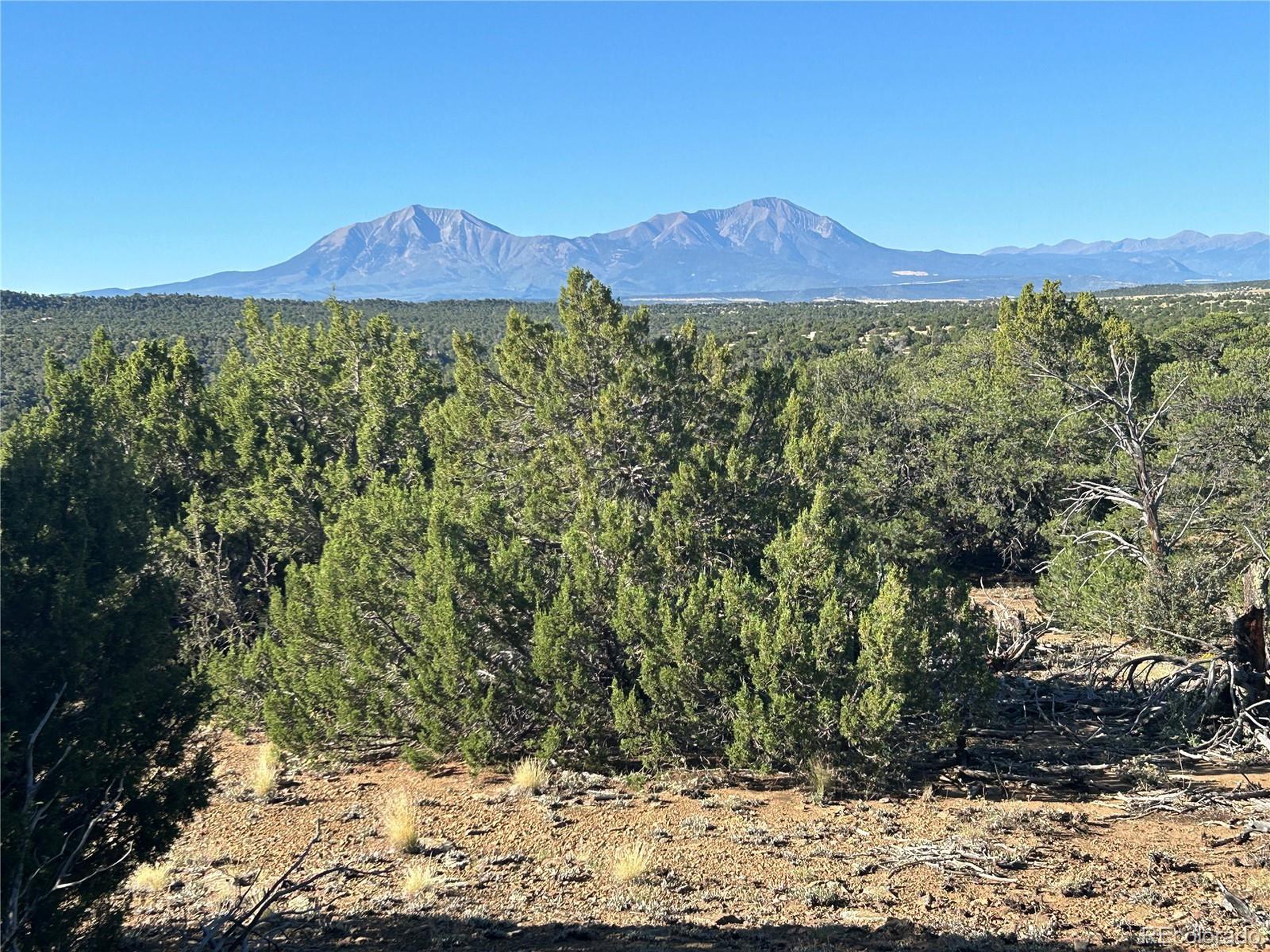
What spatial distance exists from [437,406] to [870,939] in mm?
14560

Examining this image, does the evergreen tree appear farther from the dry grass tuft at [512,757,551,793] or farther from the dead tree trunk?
the dead tree trunk

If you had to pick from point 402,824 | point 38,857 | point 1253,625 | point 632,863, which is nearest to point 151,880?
point 402,824

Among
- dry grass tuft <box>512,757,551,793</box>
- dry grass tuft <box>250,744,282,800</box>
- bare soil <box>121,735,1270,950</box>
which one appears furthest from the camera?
dry grass tuft <box>250,744,282,800</box>

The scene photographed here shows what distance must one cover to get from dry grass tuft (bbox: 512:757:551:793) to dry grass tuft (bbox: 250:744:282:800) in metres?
3.37

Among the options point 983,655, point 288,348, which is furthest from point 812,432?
point 288,348

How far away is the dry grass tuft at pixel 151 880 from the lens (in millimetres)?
8477

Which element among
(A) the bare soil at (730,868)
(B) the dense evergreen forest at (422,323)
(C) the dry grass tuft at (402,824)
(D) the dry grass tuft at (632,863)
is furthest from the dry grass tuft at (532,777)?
(B) the dense evergreen forest at (422,323)

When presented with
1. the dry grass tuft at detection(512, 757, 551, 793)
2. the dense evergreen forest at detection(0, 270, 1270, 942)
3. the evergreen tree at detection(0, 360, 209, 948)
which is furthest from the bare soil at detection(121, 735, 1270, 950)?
the evergreen tree at detection(0, 360, 209, 948)

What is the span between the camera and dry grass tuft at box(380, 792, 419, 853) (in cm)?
952

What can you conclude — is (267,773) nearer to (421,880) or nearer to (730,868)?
(421,880)

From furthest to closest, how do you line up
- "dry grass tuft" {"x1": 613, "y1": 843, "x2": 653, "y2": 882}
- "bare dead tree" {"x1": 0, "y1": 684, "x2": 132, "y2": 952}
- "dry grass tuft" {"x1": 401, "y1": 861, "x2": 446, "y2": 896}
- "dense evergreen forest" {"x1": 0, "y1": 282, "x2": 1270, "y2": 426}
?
"dense evergreen forest" {"x1": 0, "y1": 282, "x2": 1270, "y2": 426}, "dry grass tuft" {"x1": 613, "y1": 843, "x2": 653, "y2": 882}, "dry grass tuft" {"x1": 401, "y1": 861, "x2": 446, "y2": 896}, "bare dead tree" {"x1": 0, "y1": 684, "x2": 132, "y2": 952}

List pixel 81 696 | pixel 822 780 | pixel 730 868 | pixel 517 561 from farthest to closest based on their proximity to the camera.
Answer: pixel 517 561, pixel 822 780, pixel 730 868, pixel 81 696

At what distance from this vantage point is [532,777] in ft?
37.0

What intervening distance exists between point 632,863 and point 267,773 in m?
6.05
